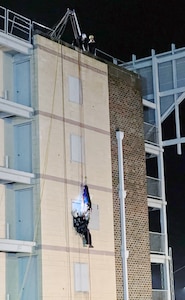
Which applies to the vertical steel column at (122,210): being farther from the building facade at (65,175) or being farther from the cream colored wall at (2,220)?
the cream colored wall at (2,220)

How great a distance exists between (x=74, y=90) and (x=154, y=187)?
22.6ft

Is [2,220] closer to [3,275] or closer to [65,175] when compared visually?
[3,275]

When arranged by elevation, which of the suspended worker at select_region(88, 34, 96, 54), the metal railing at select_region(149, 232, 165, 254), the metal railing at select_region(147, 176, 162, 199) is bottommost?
the metal railing at select_region(149, 232, 165, 254)

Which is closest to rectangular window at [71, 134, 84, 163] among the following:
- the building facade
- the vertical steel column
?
the building facade

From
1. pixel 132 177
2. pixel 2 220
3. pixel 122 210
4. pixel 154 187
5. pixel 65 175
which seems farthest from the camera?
pixel 154 187

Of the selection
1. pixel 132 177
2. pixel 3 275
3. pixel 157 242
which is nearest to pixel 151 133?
pixel 132 177

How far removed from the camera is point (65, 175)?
28344mm

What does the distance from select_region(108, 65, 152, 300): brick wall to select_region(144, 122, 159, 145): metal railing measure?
1077 millimetres

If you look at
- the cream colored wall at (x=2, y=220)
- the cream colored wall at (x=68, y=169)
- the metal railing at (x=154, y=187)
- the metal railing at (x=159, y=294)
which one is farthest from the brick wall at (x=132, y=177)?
the cream colored wall at (x=2, y=220)

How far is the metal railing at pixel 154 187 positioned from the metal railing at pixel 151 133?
1807mm

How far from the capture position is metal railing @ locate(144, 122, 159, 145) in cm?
3416

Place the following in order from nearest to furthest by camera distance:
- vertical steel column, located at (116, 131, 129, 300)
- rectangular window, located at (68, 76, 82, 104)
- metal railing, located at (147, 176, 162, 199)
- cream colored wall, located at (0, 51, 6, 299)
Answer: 1. cream colored wall, located at (0, 51, 6, 299)
2. rectangular window, located at (68, 76, 82, 104)
3. vertical steel column, located at (116, 131, 129, 300)
4. metal railing, located at (147, 176, 162, 199)

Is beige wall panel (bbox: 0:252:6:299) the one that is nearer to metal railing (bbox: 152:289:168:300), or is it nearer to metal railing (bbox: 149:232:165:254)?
metal railing (bbox: 152:289:168:300)

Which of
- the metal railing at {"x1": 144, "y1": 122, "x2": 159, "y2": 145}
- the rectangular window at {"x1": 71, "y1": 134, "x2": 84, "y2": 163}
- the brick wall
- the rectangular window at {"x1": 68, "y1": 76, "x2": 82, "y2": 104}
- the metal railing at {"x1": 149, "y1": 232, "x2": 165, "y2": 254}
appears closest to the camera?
the rectangular window at {"x1": 71, "y1": 134, "x2": 84, "y2": 163}
